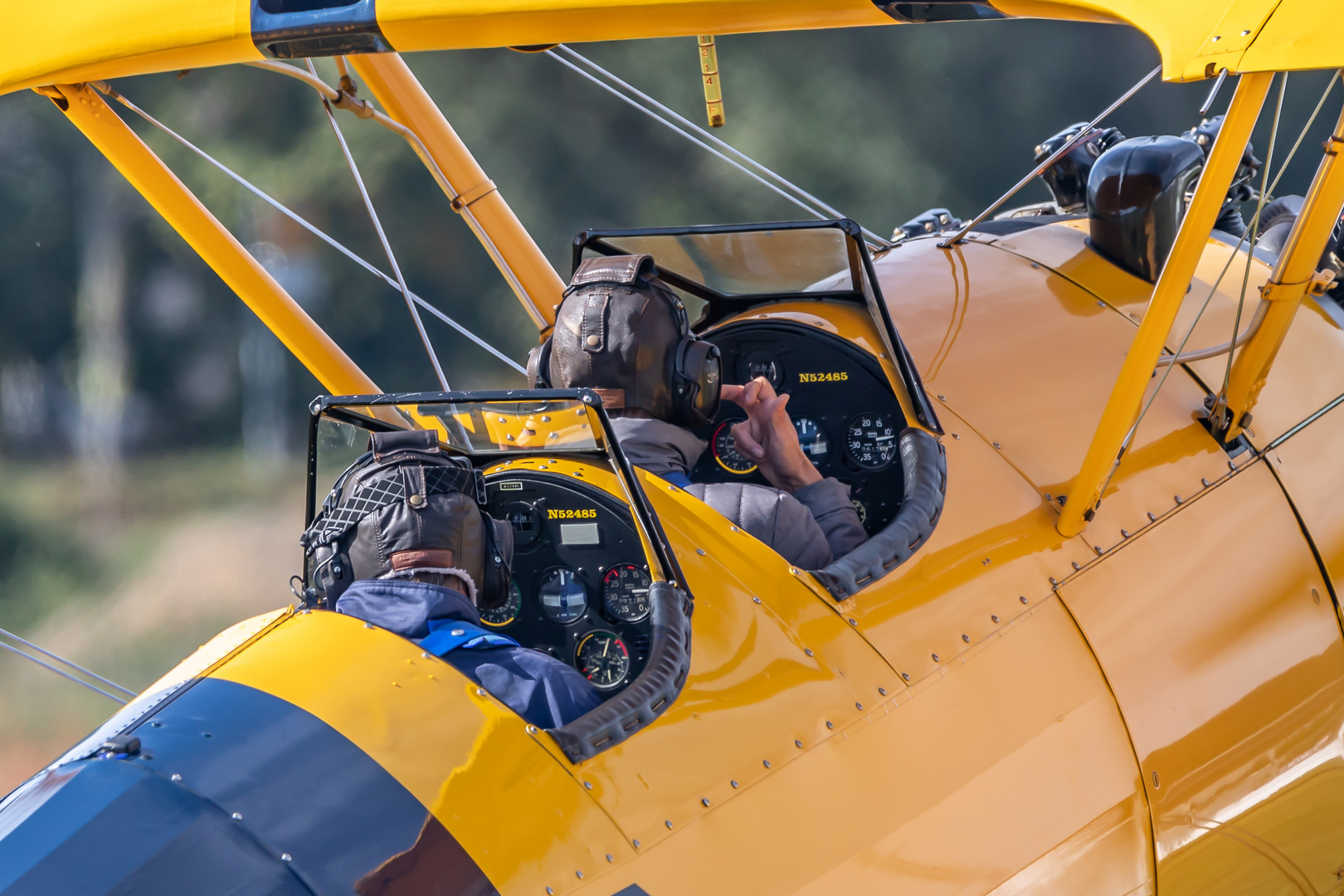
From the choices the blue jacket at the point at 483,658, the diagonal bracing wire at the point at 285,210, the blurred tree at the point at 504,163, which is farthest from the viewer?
the blurred tree at the point at 504,163

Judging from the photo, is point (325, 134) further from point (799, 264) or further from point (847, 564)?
point (847, 564)

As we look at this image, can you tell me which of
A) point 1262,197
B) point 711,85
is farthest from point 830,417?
point 711,85

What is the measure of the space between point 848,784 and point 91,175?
13.7m

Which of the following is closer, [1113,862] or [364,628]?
[364,628]

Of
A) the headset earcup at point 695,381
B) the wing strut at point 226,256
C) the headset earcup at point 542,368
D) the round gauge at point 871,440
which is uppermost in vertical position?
the wing strut at point 226,256

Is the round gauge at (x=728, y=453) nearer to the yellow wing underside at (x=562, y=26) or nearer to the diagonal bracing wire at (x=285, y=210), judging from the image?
the diagonal bracing wire at (x=285, y=210)

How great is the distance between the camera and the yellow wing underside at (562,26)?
2221 mm

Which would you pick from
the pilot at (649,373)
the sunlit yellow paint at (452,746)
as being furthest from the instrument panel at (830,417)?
the sunlit yellow paint at (452,746)

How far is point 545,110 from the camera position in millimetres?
14766

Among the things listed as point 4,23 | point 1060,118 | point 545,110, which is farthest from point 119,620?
point 1060,118

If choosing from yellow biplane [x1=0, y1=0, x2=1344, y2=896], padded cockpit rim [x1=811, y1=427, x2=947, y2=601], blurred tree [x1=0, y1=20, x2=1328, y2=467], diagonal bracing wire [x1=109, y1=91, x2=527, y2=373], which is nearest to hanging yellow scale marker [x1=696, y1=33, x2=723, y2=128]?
yellow biplane [x1=0, y1=0, x2=1344, y2=896]

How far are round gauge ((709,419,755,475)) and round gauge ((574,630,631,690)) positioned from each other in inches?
38.2

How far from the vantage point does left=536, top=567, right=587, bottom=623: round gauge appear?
8.79ft

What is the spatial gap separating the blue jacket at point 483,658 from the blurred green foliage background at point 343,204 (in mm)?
9810
